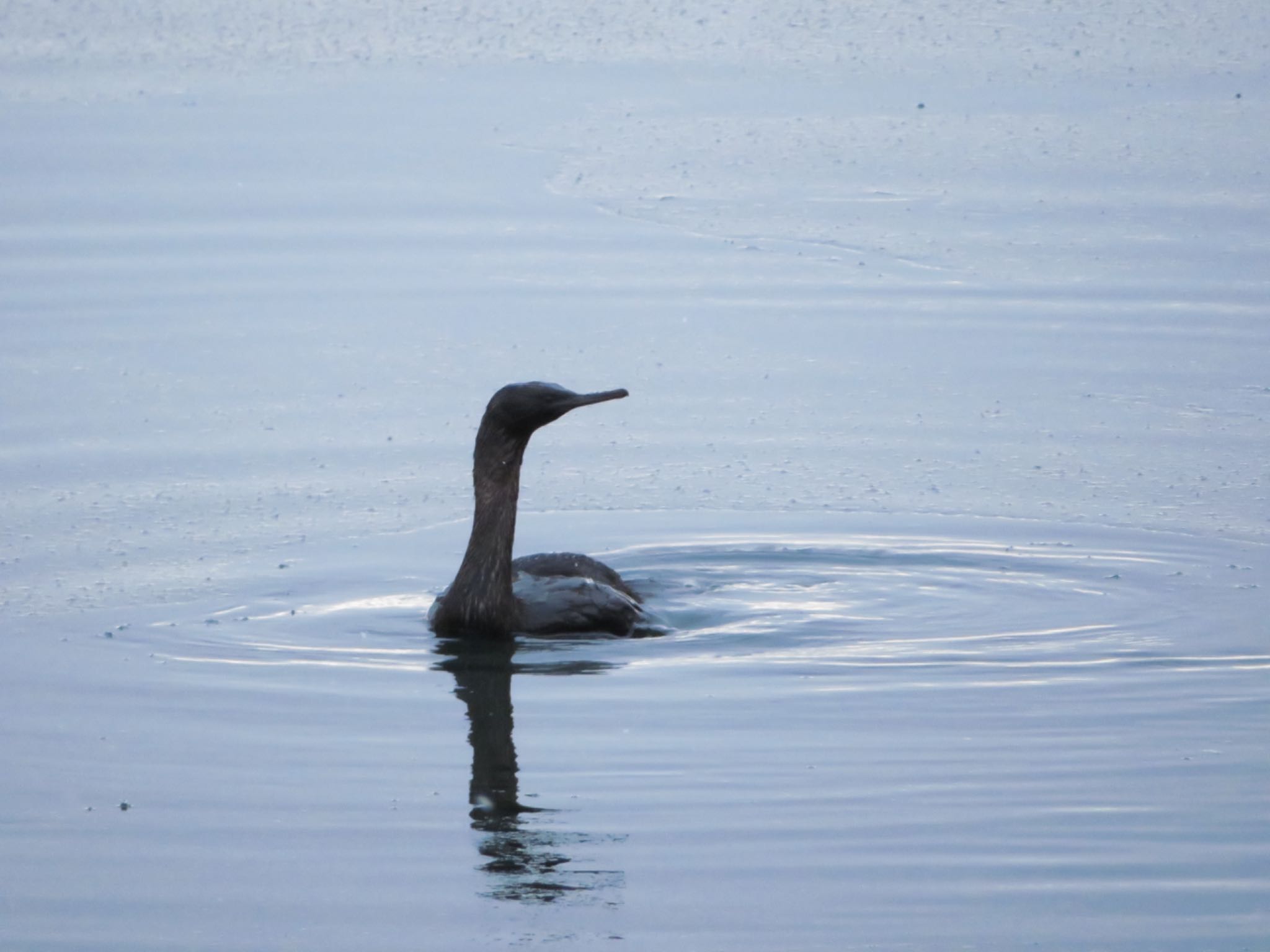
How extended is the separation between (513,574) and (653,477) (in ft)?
5.18

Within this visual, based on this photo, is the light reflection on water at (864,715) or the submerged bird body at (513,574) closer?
the light reflection on water at (864,715)

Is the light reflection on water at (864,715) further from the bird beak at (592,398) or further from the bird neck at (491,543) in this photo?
the bird beak at (592,398)

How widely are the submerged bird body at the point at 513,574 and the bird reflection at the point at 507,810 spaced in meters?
0.19

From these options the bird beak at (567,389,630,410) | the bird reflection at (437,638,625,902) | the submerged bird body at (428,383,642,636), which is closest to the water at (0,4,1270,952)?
the bird reflection at (437,638,625,902)

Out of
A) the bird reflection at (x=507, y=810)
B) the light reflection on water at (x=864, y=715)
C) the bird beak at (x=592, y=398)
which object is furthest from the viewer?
the bird beak at (x=592, y=398)

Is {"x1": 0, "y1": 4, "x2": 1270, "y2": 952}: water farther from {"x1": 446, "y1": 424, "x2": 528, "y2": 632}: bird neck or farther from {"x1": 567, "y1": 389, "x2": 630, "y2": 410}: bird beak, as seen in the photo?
{"x1": 567, "y1": 389, "x2": 630, "y2": 410}: bird beak

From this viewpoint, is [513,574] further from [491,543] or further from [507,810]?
[507,810]

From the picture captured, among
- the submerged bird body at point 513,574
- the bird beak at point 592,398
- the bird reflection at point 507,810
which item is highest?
the bird beak at point 592,398

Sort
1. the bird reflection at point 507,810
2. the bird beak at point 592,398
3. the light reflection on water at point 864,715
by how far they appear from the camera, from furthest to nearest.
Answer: the bird beak at point 592,398 → the light reflection on water at point 864,715 → the bird reflection at point 507,810

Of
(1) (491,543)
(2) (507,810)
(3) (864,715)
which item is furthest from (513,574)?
(2) (507,810)

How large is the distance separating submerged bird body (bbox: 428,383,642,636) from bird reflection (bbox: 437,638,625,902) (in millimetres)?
186

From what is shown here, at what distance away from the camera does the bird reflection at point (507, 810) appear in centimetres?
513

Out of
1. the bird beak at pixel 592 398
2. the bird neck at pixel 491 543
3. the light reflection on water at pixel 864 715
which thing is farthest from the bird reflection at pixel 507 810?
the bird beak at pixel 592 398

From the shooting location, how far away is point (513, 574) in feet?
25.4
